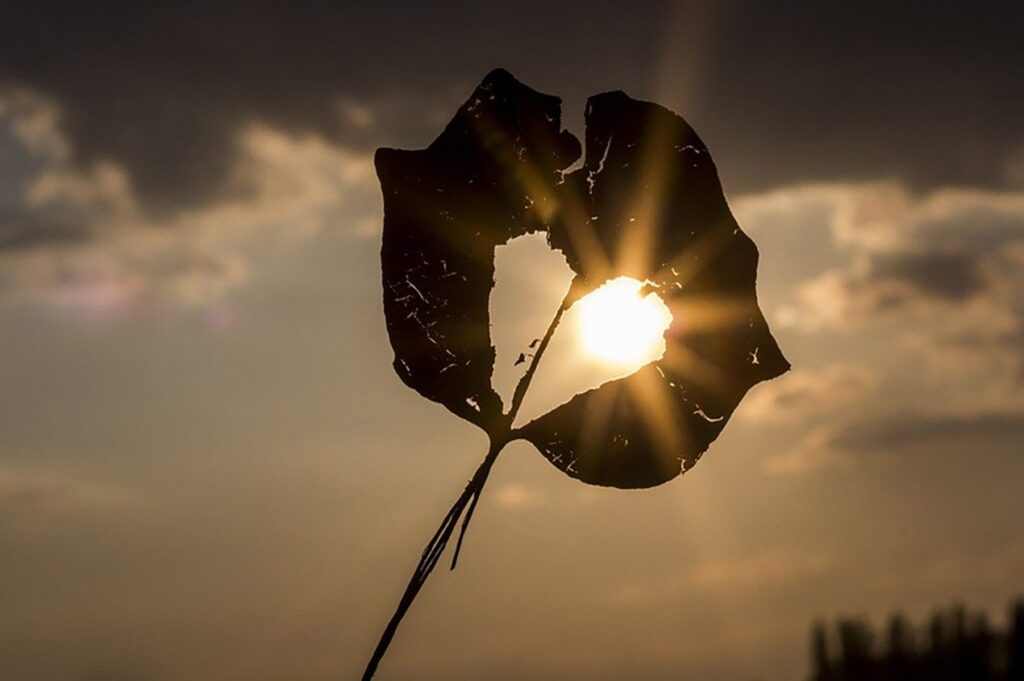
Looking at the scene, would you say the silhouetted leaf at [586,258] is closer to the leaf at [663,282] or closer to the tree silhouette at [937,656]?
the leaf at [663,282]

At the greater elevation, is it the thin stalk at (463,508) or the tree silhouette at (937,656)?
the tree silhouette at (937,656)

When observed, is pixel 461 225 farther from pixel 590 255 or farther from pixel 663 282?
pixel 663 282

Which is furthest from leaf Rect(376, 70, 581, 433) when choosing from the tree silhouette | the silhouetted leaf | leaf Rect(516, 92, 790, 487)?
the tree silhouette

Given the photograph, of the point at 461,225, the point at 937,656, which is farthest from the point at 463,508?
the point at 937,656

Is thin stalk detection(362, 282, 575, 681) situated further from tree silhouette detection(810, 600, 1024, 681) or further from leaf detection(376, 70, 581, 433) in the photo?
tree silhouette detection(810, 600, 1024, 681)

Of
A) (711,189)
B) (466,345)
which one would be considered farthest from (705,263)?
(466,345)

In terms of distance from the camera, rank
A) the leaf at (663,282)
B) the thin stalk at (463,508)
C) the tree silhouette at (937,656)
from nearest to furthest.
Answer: the thin stalk at (463,508)
the leaf at (663,282)
the tree silhouette at (937,656)

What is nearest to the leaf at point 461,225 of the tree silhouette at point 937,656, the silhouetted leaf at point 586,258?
the silhouetted leaf at point 586,258
